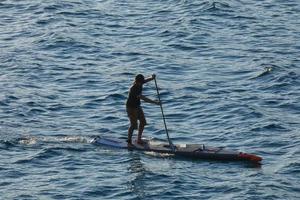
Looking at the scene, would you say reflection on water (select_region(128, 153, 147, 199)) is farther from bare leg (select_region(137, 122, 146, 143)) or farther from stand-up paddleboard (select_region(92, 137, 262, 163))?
bare leg (select_region(137, 122, 146, 143))

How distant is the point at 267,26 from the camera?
1938 inches

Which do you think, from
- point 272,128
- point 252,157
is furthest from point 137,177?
point 272,128

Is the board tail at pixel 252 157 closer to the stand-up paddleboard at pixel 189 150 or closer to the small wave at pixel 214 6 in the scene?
the stand-up paddleboard at pixel 189 150

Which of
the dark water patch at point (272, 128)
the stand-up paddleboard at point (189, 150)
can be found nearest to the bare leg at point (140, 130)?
the stand-up paddleboard at point (189, 150)

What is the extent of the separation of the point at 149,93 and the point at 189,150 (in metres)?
9.66

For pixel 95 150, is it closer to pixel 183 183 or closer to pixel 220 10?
pixel 183 183

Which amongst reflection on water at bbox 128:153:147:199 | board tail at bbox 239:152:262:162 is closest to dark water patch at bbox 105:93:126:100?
reflection on water at bbox 128:153:147:199

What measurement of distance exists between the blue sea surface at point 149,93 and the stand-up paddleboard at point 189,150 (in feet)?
0.79

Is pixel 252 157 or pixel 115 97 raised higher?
pixel 252 157

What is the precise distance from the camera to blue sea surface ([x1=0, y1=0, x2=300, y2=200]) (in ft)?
89.5

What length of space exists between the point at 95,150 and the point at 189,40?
18.1 m

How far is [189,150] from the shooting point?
96.1 ft

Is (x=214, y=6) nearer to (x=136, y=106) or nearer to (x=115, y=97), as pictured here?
(x=115, y=97)

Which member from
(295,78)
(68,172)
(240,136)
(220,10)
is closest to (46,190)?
(68,172)
